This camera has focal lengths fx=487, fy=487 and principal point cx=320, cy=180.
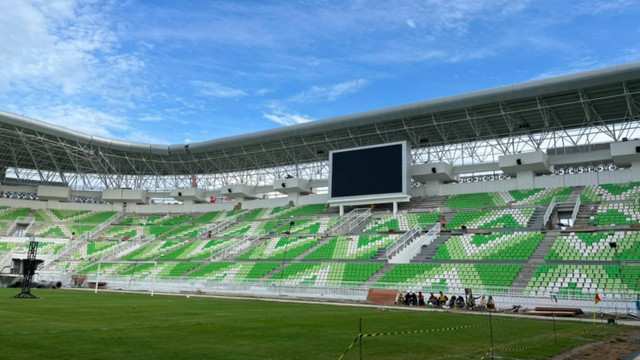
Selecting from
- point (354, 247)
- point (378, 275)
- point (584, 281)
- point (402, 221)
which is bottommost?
point (378, 275)

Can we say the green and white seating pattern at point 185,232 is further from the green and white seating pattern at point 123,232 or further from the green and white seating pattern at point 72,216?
the green and white seating pattern at point 72,216

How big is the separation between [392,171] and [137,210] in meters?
43.5

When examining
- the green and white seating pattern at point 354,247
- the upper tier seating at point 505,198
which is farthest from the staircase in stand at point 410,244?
the upper tier seating at point 505,198

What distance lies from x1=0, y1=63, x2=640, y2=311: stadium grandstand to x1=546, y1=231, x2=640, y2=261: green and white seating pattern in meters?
0.16

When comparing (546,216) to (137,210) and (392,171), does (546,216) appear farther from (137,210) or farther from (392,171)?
(137,210)

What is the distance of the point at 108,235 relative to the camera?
63.6 m

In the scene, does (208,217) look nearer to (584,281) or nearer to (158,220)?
(158,220)

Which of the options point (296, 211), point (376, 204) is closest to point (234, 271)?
point (296, 211)

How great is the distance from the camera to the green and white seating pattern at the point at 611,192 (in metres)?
39.7

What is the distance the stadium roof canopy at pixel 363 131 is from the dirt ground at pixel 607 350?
28215 mm

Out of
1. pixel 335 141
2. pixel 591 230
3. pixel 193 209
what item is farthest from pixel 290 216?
pixel 591 230

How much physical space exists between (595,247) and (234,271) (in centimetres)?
2823

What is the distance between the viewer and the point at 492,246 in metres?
36.4

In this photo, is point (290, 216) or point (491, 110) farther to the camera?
point (290, 216)
